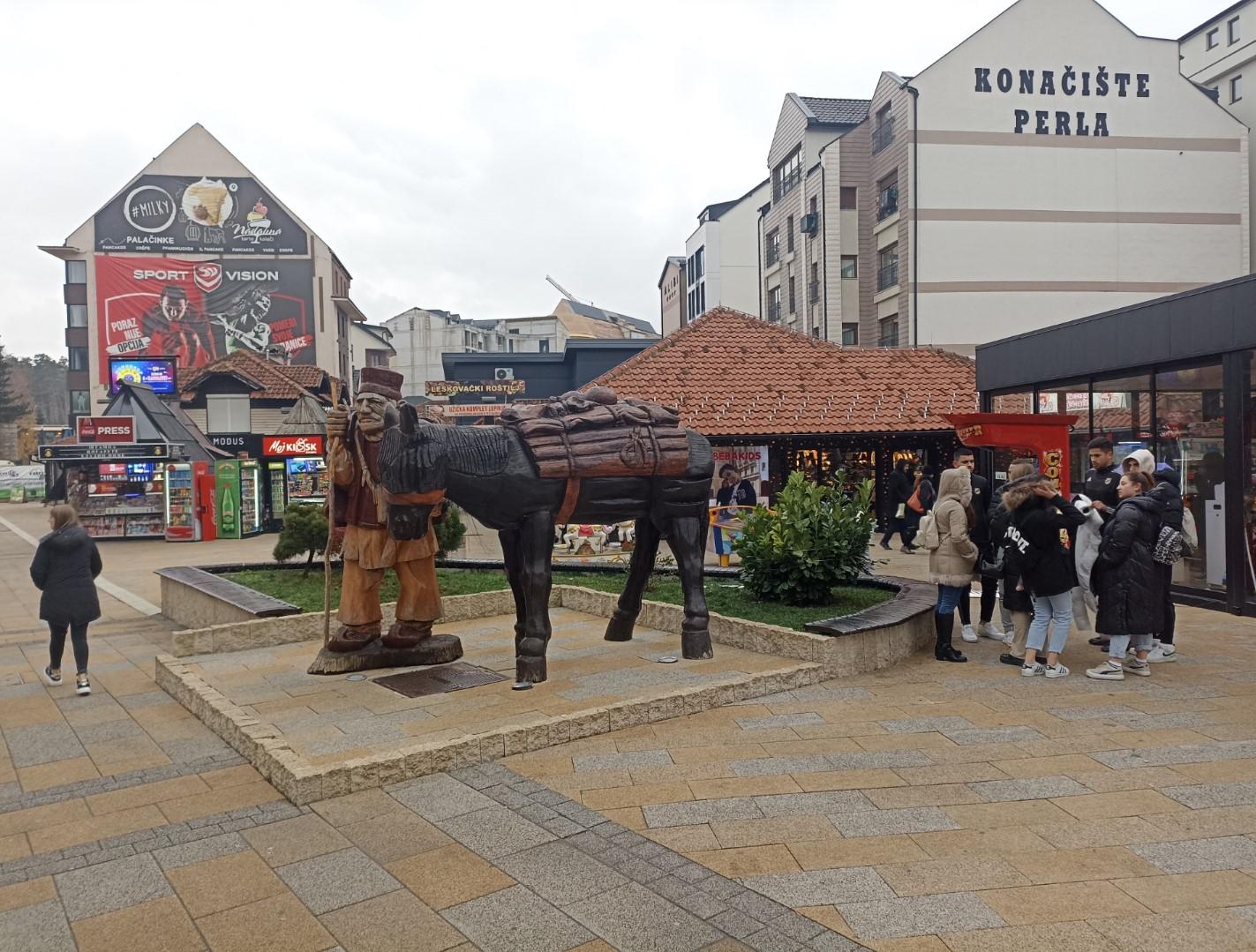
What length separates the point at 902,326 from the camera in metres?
25.8

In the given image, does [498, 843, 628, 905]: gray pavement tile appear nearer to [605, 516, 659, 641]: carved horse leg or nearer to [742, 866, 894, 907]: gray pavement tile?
[742, 866, 894, 907]: gray pavement tile

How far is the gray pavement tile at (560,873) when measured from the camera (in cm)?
353

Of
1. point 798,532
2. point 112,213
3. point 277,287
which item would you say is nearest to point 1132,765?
point 798,532

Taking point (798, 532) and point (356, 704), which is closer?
point (356, 704)

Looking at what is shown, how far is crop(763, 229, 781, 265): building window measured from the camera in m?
34.5

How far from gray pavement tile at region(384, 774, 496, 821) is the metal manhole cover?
1528 millimetres

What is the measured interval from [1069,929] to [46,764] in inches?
219

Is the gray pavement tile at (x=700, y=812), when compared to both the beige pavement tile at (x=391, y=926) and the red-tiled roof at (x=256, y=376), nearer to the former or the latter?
the beige pavement tile at (x=391, y=926)

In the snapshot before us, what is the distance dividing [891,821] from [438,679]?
3660 millimetres

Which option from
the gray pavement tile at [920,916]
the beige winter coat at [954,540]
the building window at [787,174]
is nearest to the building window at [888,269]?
the building window at [787,174]

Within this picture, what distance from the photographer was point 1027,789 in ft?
14.8

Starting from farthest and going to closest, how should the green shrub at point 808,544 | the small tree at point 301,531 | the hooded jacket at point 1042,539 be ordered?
the small tree at point 301,531 < the green shrub at point 808,544 < the hooded jacket at point 1042,539

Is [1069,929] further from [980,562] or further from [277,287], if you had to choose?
[277,287]

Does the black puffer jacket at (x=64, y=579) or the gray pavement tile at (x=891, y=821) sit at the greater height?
the black puffer jacket at (x=64, y=579)
